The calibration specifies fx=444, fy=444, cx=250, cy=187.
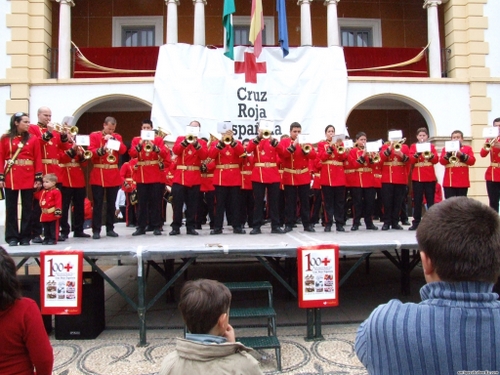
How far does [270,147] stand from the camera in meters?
6.96

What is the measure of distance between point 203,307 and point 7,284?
38.5 inches

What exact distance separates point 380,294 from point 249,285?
123 inches

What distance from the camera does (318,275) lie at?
488cm

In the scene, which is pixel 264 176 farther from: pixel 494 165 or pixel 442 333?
pixel 442 333

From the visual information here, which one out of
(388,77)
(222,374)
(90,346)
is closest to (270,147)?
(90,346)

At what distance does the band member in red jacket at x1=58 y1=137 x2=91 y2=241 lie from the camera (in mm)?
6383

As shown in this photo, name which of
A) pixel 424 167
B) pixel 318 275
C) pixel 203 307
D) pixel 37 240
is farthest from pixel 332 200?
pixel 203 307

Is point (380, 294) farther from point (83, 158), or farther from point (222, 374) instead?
point (222, 374)

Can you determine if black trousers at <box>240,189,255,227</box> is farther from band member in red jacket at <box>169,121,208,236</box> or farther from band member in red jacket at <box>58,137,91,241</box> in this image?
band member in red jacket at <box>58,137,91,241</box>

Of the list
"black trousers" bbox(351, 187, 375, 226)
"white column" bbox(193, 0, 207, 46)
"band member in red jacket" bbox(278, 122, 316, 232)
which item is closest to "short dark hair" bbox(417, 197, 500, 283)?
"band member in red jacket" bbox(278, 122, 316, 232)

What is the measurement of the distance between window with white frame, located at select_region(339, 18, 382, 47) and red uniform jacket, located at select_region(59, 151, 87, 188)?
12.1m

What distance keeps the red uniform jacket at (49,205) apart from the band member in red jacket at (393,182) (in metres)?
5.15

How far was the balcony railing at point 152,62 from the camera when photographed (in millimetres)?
13438

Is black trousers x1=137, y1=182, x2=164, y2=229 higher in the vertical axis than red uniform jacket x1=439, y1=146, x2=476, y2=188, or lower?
lower
